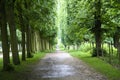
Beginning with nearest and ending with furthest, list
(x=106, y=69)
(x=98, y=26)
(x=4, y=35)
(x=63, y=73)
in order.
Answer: (x=63, y=73) < (x=106, y=69) < (x=4, y=35) < (x=98, y=26)

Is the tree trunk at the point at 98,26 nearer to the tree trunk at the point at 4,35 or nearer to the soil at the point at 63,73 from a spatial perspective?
the soil at the point at 63,73

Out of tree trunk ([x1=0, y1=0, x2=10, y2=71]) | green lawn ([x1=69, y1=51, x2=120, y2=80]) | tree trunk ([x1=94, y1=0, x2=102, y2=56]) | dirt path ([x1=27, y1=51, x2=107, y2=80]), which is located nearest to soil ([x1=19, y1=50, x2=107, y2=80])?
dirt path ([x1=27, y1=51, x2=107, y2=80])

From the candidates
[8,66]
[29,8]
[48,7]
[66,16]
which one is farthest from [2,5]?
[66,16]

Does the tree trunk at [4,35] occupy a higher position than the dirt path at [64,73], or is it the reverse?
the tree trunk at [4,35]

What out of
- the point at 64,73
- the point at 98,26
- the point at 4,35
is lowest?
the point at 64,73

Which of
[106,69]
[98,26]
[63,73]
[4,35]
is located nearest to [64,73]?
[63,73]

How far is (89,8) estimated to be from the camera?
99.2 feet

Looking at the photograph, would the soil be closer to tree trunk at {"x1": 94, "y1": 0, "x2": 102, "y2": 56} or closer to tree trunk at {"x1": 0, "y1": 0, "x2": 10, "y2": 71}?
tree trunk at {"x1": 0, "y1": 0, "x2": 10, "y2": 71}

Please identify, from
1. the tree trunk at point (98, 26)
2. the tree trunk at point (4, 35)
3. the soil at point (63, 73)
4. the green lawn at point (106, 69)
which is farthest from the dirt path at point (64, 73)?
the tree trunk at point (98, 26)

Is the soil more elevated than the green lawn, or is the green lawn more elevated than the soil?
the green lawn

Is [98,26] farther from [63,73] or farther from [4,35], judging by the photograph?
[63,73]

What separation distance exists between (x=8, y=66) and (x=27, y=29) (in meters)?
16.0

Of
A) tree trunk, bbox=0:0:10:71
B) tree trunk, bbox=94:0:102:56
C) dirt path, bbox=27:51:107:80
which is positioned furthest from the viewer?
tree trunk, bbox=94:0:102:56

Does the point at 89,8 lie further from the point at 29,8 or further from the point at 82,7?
the point at 29,8
